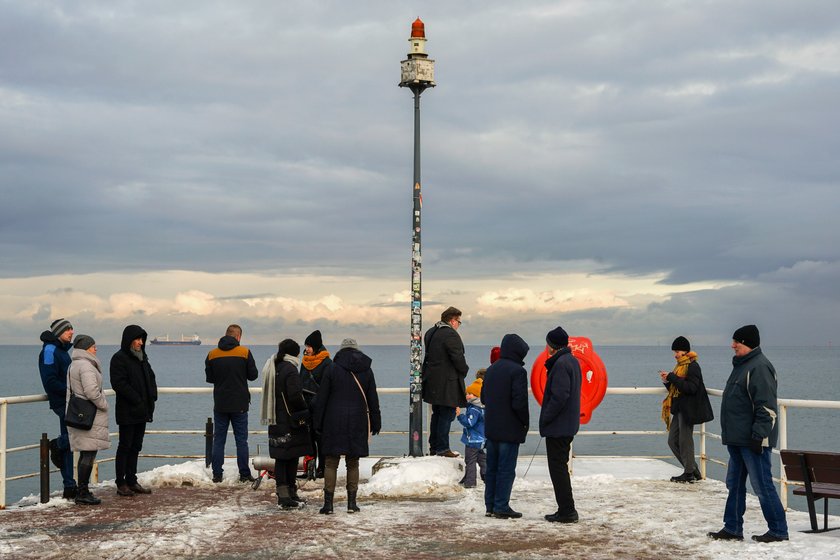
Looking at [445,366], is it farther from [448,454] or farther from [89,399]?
[89,399]

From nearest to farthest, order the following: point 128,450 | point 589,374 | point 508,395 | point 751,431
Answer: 1. point 751,431
2. point 508,395
3. point 128,450
4. point 589,374

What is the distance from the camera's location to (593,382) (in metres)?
13.2

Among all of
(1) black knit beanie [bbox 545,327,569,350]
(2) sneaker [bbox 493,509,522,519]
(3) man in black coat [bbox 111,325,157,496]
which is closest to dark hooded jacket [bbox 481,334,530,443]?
(1) black knit beanie [bbox 545,327,569,350]

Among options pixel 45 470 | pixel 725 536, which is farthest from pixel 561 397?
pixel 45 470

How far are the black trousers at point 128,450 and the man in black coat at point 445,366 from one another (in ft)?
11.8

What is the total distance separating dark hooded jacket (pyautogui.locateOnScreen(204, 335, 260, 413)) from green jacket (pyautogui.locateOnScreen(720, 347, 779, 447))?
593 cm

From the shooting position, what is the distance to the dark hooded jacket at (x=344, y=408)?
32.4ft

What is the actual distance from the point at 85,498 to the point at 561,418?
5.31 m

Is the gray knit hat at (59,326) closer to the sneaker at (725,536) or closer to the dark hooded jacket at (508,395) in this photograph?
the dark hooded jacket at (508,395)

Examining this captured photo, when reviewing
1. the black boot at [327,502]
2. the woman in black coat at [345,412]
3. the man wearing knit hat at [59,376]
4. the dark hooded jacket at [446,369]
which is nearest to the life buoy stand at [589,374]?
the dark hooded jacket at [446,369]

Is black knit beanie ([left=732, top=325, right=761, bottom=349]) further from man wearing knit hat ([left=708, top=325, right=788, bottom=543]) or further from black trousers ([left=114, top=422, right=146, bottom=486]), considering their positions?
black trousers ([left=114, top=422, right=146, bottom=486])

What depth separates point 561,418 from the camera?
377 inches

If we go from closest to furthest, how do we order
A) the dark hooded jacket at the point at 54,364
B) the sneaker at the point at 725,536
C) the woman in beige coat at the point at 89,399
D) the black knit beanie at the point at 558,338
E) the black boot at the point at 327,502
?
the sneaker at the point at 725,536 < the black knit beanie at the point at 558,338 < the black boot at the point at 327,502 < the woman in beige coat at the point at 89,399 < the dark hooded jacket at the point at 54,364

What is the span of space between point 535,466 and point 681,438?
7.98 ft
